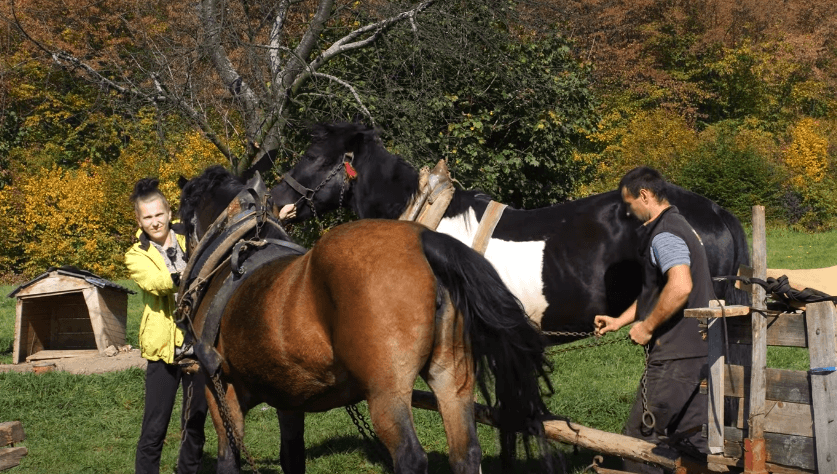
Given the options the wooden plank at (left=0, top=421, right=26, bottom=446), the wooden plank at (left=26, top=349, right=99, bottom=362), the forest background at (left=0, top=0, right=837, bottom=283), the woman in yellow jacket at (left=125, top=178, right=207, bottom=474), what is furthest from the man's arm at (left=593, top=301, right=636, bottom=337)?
the wooden plank at (left=26, top=349, right=99, bottom=362)

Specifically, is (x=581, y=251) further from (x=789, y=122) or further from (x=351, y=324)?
(x=789, y=122)

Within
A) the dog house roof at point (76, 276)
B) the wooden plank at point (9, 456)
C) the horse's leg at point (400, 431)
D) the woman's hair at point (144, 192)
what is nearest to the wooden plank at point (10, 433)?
the wooden plank at point (9, 456)

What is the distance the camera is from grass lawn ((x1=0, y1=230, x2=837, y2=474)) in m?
6.12

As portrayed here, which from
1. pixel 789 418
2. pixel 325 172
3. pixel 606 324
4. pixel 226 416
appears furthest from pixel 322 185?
pixel 789 418

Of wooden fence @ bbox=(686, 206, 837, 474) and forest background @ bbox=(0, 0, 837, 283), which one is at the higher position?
forest background @ bbox=(0, 0, 837, 283)

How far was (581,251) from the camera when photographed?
17.1 ft

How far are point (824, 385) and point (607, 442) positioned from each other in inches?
44.4

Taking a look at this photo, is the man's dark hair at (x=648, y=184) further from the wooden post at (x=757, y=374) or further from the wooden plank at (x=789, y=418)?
the wooden plank at (x=789, y=418)

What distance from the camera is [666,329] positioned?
4.07 meters

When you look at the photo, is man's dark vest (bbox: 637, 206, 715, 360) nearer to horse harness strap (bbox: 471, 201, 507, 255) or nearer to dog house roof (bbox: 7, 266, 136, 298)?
horse harness strap (bbox: 471, 201, 507, 255)

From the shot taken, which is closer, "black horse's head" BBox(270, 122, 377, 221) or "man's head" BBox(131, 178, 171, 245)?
"man's head" BBox(131, 178, 171, 245)

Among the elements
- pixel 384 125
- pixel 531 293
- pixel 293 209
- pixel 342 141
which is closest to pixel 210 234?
pixel 293 209

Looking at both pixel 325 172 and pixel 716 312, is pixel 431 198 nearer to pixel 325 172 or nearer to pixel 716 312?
pixel 325 172

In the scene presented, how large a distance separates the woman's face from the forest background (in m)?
1.55
